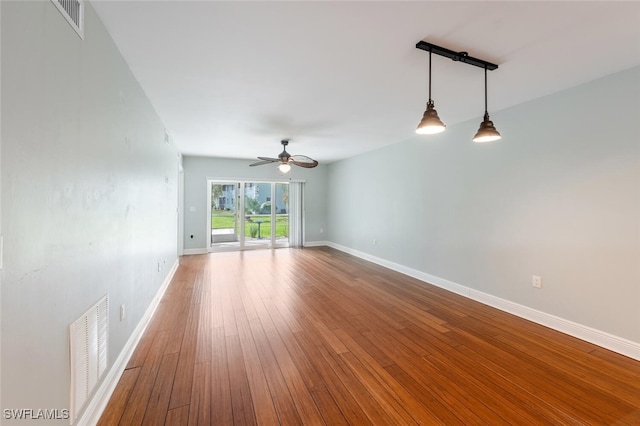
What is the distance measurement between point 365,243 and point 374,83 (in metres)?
4.23

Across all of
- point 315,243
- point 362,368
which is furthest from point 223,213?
→ point 362,368

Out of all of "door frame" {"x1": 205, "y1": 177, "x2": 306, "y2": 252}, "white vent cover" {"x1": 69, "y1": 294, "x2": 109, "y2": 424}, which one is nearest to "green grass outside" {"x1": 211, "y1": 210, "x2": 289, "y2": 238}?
"door frame" {"x1": 205, "y1": 177, "x2": 306, "y2": 252}

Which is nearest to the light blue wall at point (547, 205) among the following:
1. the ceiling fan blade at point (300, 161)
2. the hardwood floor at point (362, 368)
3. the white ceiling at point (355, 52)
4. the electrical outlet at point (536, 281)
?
the electrical outlet at point (536, 281)

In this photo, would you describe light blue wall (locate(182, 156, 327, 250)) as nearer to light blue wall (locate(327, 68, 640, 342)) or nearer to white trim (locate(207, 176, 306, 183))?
white trim (locate(207, 176, 306, 183))

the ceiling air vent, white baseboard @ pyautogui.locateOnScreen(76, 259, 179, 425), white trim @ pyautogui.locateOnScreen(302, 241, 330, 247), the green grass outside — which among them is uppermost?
the ceiling air vent

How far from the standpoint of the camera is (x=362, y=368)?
216 centimetres

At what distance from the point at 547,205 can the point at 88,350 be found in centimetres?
425

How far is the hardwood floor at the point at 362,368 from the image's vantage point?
1693mm

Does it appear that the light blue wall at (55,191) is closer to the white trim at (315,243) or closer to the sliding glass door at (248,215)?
the sliding glass door at (248,215)

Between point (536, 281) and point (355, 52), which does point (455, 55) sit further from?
point (536, 281)

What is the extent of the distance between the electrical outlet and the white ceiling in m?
1.87

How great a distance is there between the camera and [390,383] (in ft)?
6.49

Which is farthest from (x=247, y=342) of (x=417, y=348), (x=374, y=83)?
(x=374, y=83)

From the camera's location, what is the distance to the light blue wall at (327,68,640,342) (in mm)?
2412
